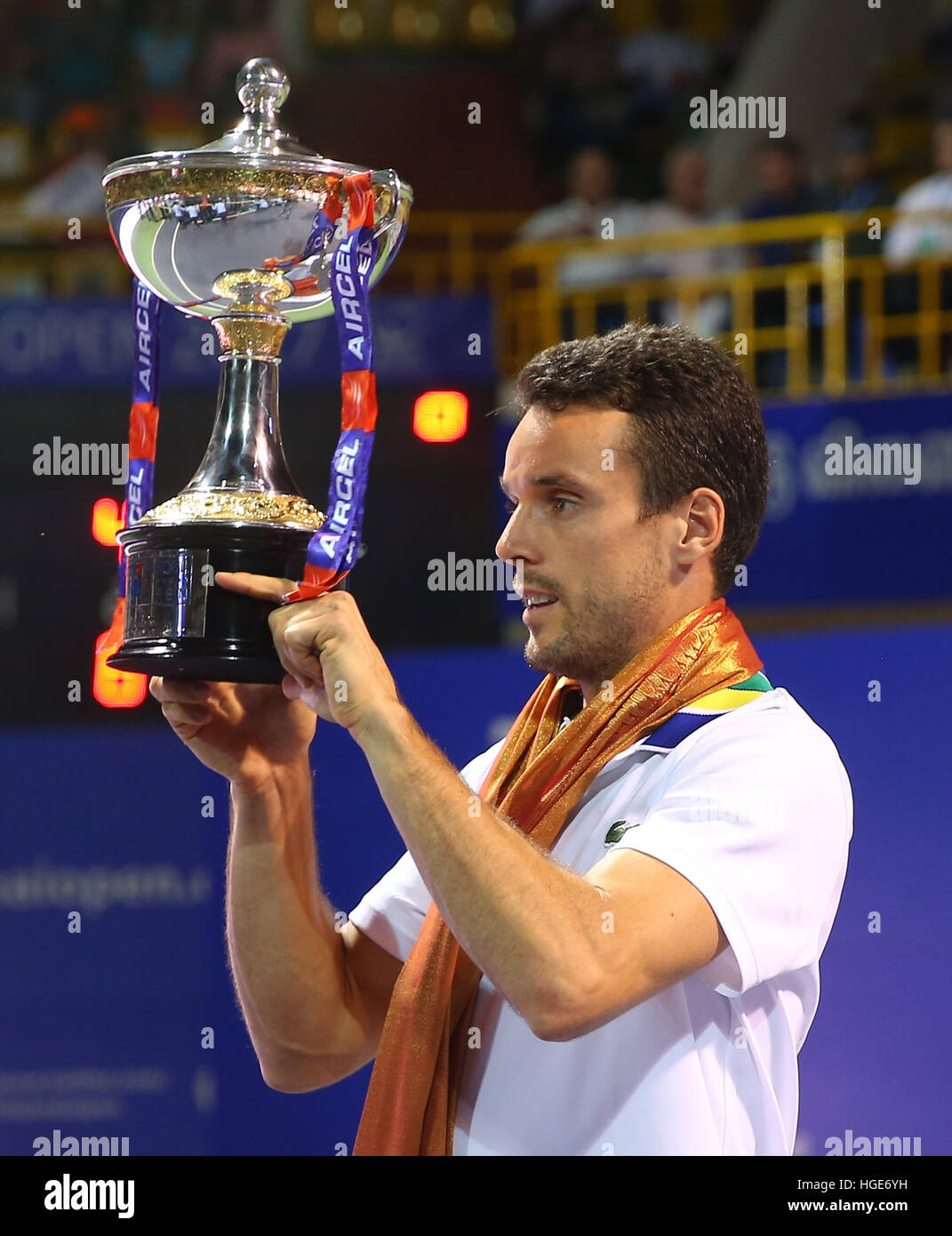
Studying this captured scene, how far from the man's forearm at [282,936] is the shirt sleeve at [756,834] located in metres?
0.49

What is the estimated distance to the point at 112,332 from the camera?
4.55 meters

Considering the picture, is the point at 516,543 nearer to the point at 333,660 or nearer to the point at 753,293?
the point at 333,660

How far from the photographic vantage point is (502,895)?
5.65ft

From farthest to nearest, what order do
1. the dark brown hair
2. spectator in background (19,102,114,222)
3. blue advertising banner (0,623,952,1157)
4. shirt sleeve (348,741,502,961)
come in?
spectator in background (19,102,114,222)
blue advertising banner (0,623,952,1157)
shirt sleeve (348,741,502,961)
the dark brown hair

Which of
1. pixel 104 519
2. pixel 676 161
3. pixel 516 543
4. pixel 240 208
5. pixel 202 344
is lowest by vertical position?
pixel 516 543

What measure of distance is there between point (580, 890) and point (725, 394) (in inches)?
26.2

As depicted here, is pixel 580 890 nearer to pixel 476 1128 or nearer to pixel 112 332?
pixel 476 1128

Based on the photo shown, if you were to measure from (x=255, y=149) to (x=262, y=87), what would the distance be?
0.39 ft

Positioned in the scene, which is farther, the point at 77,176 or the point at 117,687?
the point at 77,176

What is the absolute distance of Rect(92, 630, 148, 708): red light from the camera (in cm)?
417

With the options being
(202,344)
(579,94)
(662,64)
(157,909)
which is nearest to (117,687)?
(157,909)

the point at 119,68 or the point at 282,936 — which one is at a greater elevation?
the point at 119,68

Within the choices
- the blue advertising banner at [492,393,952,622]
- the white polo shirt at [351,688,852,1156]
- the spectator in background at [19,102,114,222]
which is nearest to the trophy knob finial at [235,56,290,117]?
the white polo shirt at [351,688,852,1156]

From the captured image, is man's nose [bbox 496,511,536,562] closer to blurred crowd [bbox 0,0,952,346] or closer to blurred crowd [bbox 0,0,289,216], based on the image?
blurred crowd [bbox 0,0,952,346]
